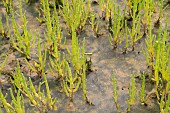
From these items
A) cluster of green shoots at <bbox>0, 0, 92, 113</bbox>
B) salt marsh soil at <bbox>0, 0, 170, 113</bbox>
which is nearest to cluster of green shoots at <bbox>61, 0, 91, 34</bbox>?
cluster of green shoots at <bbox>0, 0, 92, 113</bbox>

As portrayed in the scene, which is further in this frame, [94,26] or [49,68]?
[94,26]

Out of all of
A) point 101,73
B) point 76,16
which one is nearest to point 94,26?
point 76,16

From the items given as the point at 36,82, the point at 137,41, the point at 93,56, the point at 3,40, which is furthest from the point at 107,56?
the point at 3,40

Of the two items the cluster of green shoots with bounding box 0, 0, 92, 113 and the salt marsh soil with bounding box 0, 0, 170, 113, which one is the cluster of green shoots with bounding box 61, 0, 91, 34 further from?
the salt marsh soil with bounding box 0, 0, 170, 113

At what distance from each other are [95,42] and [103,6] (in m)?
0.38

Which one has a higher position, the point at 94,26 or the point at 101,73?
the point at 94,26

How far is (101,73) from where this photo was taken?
2.31 meters

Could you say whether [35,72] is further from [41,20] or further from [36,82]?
[41,20]

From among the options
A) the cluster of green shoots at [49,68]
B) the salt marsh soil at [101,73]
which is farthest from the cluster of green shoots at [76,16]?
the salt marsh soil at [101,73]

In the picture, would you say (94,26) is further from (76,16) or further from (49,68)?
(49,68)

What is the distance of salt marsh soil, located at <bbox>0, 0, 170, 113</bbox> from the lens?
2.05 m

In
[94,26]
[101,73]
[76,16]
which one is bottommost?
[101,73]

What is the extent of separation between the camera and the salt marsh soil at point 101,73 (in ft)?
6.73

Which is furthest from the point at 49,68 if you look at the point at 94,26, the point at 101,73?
the point at 94,26
